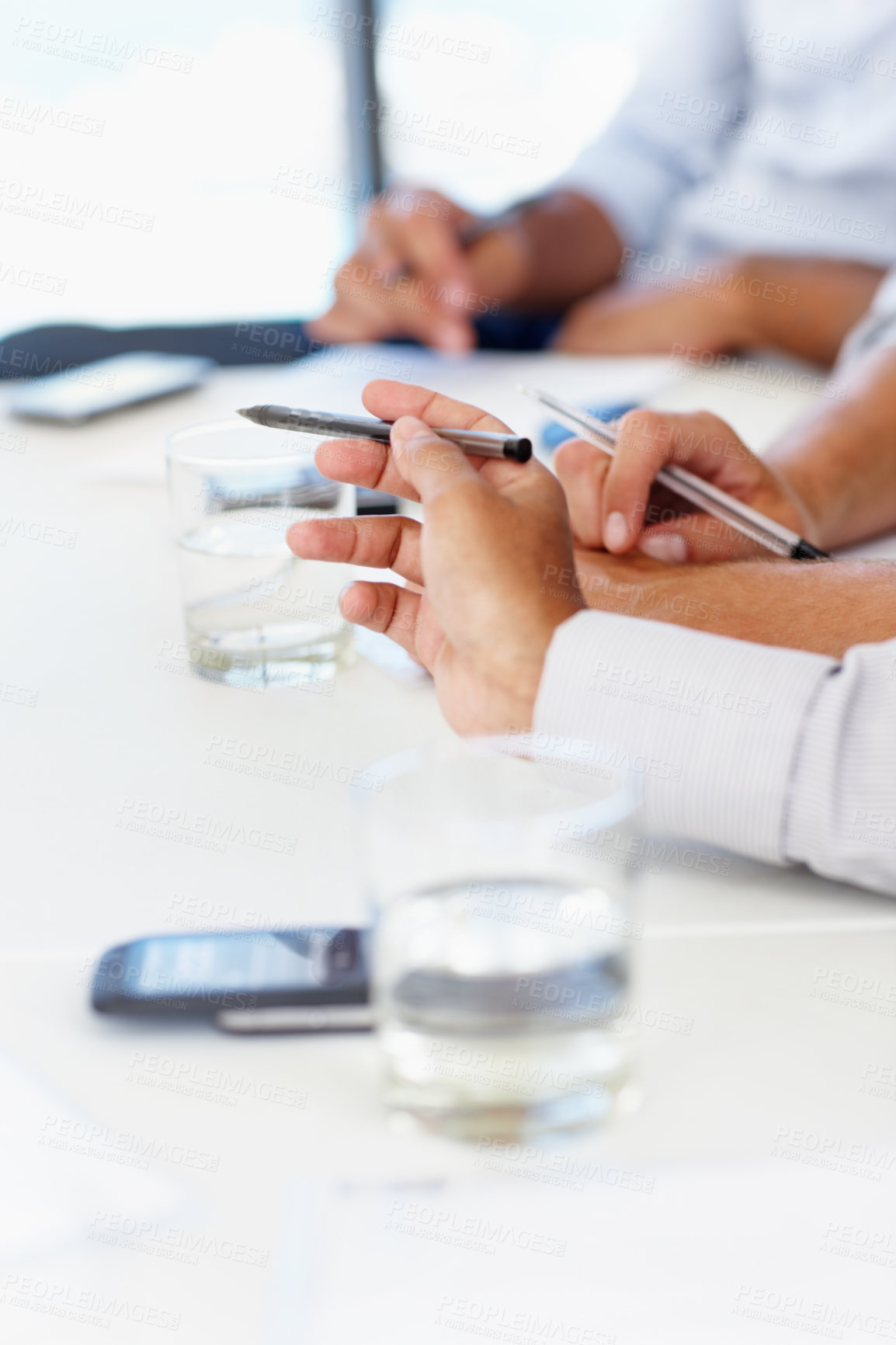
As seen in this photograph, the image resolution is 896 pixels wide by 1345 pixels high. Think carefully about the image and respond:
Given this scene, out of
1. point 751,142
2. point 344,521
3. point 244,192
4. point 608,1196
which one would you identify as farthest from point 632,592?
point 244,192

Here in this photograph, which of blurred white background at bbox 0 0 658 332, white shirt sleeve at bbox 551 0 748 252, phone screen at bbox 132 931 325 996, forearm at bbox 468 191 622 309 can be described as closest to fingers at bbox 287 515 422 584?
phone screen at bbox 132 931 325 996

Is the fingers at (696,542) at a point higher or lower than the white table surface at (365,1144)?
higher

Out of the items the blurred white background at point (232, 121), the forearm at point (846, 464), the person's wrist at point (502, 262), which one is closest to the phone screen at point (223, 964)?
the forearm at point (846, 464)

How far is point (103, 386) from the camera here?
1.32 metres

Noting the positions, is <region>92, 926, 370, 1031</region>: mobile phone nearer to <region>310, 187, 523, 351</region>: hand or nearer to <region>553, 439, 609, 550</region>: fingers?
<region>553, 439, 609, 550</region>: fingers

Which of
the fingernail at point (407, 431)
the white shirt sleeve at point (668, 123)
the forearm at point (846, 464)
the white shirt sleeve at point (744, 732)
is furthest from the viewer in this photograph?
the white shirt sleeve at point (668, 123)

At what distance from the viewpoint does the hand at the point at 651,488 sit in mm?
790

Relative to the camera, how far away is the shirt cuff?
0.51 meters

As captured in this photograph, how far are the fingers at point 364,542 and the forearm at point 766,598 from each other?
0.33 ft

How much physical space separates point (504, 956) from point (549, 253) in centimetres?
131

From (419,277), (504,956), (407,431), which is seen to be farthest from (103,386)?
(504,956)

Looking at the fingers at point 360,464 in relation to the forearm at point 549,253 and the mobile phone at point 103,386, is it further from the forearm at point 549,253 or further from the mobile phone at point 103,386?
the forearm at point 549,253

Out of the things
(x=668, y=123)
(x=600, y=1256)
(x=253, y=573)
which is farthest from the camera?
(x=668, y=123)

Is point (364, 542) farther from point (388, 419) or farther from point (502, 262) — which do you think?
point (502, 262)
